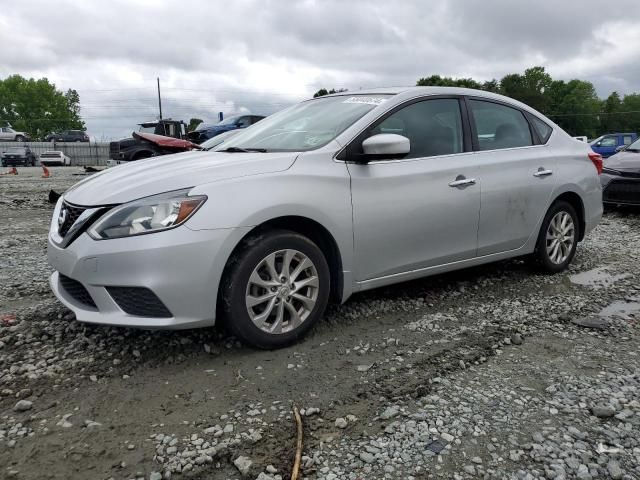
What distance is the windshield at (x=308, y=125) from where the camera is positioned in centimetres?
362

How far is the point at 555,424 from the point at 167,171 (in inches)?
98.0

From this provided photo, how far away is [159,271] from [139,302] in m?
0.22

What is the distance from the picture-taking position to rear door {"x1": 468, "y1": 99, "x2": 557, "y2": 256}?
165 inches

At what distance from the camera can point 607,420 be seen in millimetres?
2451

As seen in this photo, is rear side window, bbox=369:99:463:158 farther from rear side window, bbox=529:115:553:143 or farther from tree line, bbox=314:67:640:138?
tree line, bbox=314:67:640:138

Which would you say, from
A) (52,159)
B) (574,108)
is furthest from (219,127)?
(574,108)

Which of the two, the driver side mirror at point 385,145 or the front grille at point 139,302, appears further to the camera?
the driver side mirror at point 385,145

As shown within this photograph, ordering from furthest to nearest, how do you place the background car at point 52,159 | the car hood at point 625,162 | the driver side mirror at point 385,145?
the background car at point 52,159, the car hood at point 625,162, the driver side mirror at point 385,145

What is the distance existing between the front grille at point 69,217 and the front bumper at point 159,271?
0.19m

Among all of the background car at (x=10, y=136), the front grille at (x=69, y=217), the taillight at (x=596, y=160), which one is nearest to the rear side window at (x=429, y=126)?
the taillight at (x=596, y=160)

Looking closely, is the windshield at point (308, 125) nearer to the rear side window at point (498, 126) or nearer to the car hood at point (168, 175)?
the car hood at point (168, 175)

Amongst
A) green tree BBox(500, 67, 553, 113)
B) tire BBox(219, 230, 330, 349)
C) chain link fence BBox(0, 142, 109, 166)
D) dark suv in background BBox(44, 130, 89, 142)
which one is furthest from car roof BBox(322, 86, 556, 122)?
green tree BBox(500, 67, 553, 113)

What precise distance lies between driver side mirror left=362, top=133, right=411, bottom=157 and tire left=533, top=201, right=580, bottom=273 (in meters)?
2.00

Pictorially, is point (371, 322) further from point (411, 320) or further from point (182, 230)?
point (182, 230)
